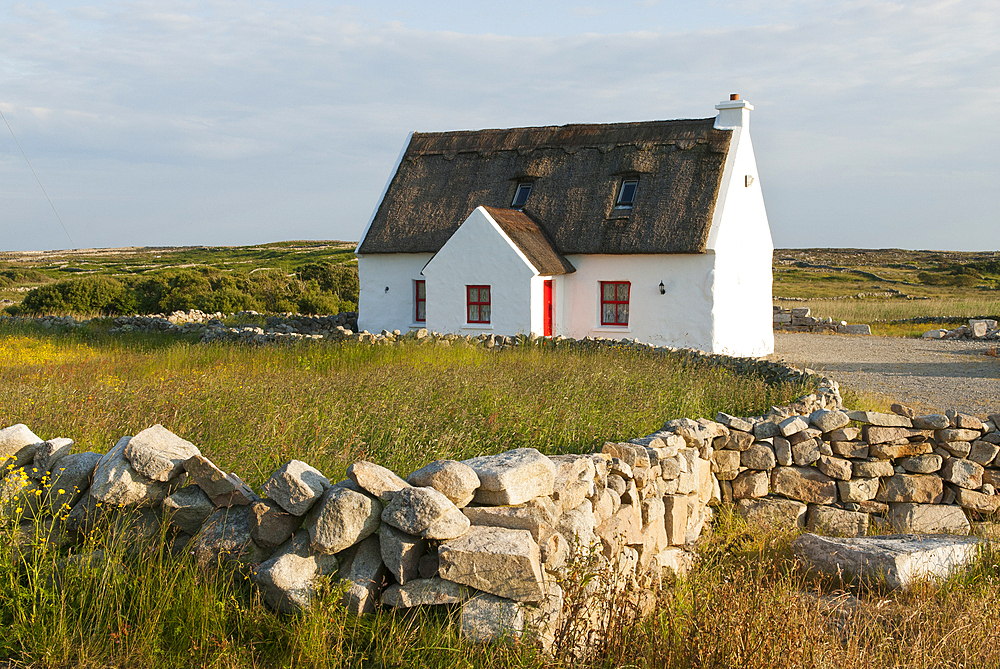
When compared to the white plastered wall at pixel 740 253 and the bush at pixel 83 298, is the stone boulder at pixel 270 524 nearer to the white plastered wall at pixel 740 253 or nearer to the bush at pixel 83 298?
the white plastered wall at pixel 740 253

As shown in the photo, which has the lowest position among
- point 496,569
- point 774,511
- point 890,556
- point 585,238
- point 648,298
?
point 774,511

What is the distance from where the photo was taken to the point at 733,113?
1988cm

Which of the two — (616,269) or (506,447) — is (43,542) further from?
(616,269)

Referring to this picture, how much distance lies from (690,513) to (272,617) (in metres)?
4.10

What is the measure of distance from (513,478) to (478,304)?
15.3 metres

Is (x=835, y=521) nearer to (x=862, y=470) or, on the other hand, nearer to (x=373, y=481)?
(x=862, y=470)

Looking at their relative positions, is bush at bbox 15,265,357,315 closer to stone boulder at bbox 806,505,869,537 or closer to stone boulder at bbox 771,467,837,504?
stone boulder at bbox 771,467,837,504

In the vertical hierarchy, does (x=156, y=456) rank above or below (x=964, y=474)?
above

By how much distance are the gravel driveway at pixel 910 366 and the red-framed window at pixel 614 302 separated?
13.9 ft

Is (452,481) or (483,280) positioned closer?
(452,481)

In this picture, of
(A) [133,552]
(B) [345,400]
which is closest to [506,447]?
(B) [345,400]

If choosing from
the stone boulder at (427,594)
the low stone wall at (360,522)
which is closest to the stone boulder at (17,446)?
the low stone wall at (360,522)

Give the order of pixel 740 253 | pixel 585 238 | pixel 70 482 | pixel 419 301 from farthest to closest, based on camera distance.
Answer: pixel 419 301
pixel 740 253
pixel 585 238
pixel 70 482


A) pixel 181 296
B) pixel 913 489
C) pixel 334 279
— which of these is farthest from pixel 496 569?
pixel 334 279
